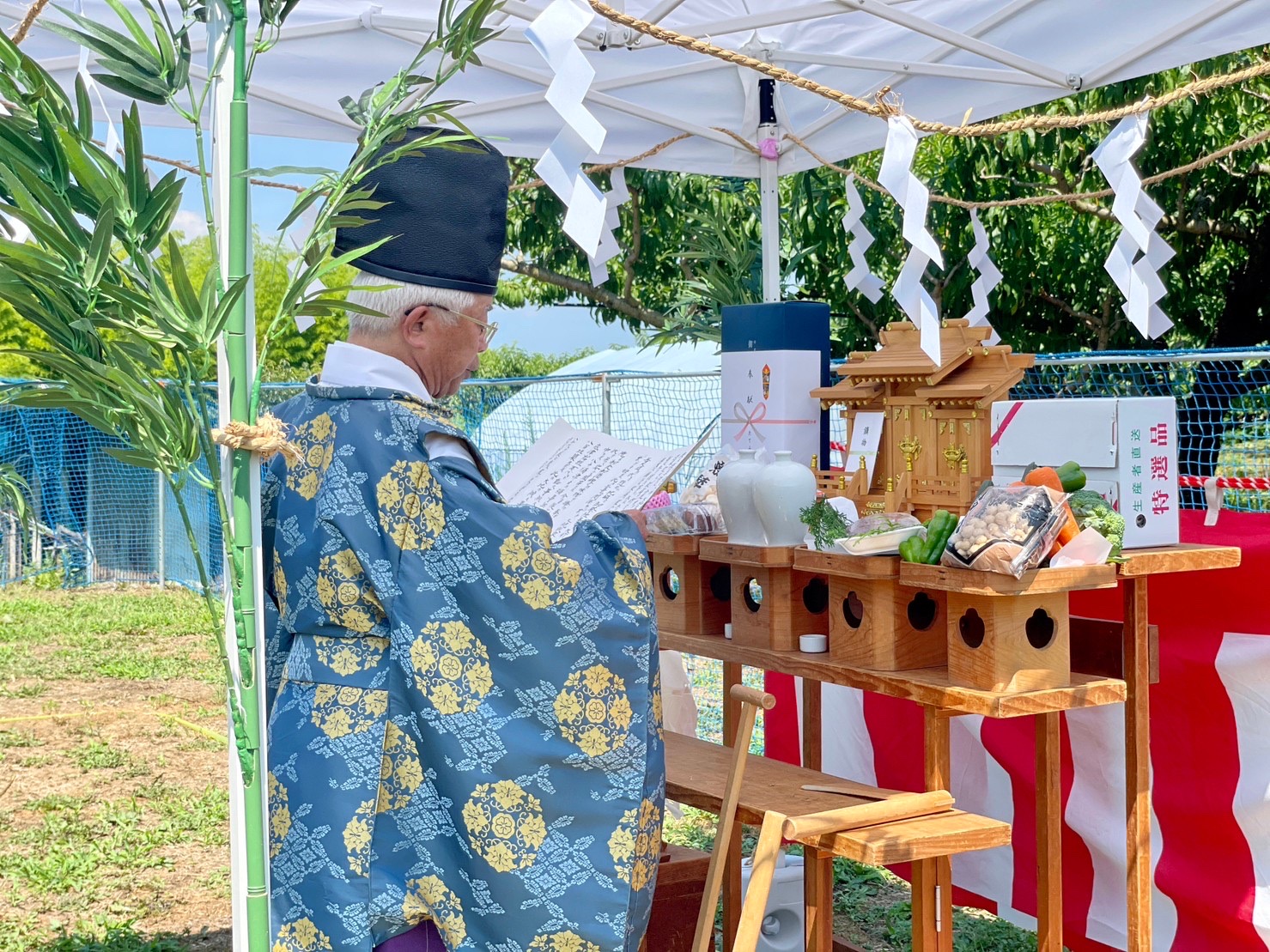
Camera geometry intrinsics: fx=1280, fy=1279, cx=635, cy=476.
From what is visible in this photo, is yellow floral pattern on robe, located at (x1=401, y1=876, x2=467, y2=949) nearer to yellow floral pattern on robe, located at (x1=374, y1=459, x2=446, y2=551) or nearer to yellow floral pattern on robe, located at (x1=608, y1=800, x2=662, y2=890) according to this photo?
yellow floral pattern on robe, located at (x1=608, y1=800, x2=662, y2=890)

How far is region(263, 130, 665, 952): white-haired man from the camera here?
1887 mm

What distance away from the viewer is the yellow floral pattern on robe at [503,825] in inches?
74.7

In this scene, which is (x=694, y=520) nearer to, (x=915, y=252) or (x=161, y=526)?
(x=915, y=252)

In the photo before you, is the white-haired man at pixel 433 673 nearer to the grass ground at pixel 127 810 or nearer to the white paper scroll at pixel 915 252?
the grass ground at pixel 127 810

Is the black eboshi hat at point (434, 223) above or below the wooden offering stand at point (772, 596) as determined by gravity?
above

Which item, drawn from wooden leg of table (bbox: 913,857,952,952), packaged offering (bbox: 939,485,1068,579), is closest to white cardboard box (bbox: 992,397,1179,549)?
packaged offering (bbox: 939,485,1068,579)

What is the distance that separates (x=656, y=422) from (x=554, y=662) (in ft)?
22.4

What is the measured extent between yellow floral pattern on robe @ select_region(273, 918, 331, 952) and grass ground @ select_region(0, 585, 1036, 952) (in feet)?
1.34

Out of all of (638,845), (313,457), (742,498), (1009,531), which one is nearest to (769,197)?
(742,498)

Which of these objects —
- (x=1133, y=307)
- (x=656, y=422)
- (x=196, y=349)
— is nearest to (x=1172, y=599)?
(x=1133, y=307)

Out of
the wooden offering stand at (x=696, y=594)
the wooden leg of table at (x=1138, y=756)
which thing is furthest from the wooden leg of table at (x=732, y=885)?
the wooden leg of table at (x=1138, y=756)

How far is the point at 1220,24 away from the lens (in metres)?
3.31

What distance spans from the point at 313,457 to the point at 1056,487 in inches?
49.3

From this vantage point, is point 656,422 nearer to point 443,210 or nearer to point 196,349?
point 443,210
